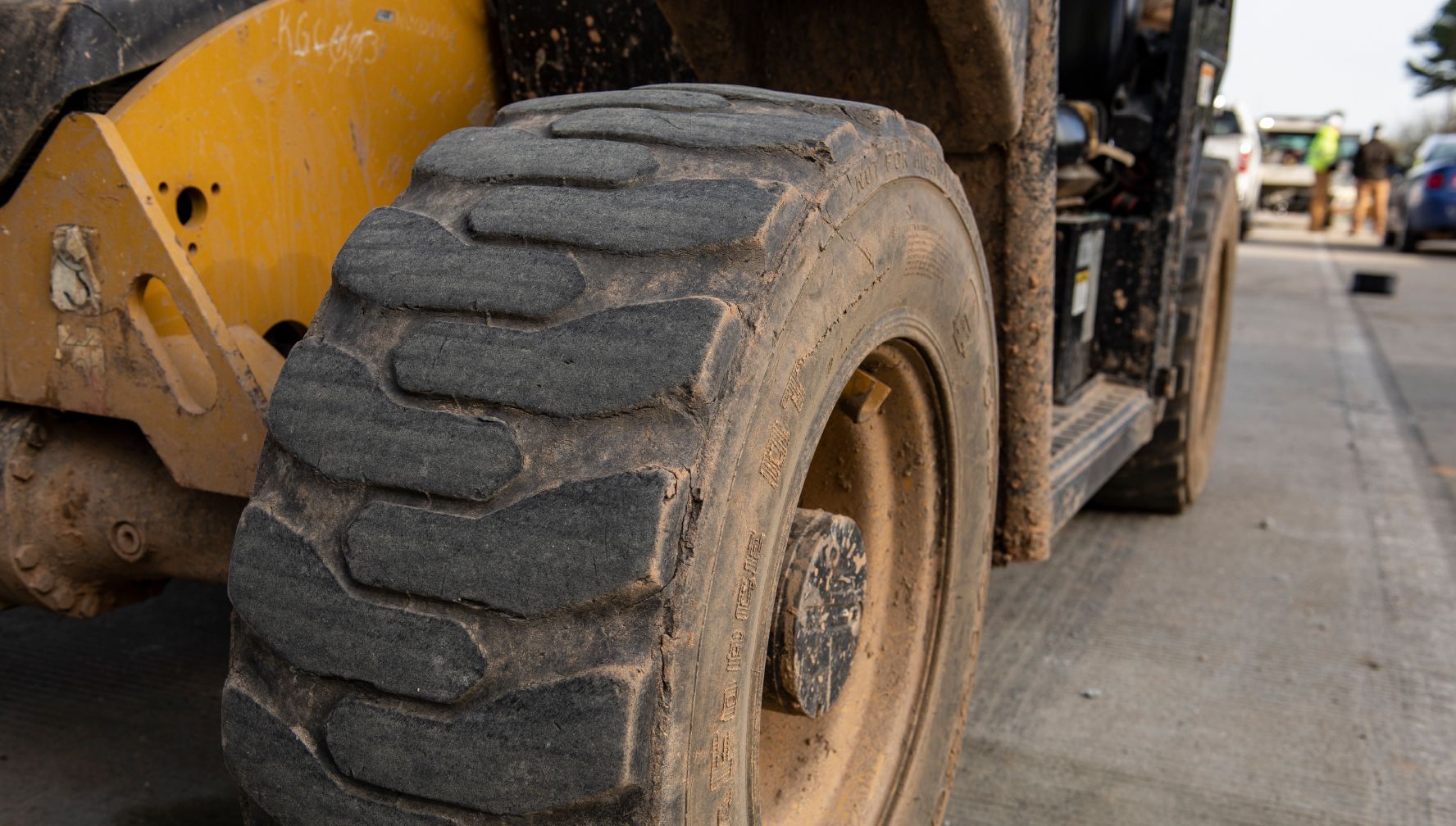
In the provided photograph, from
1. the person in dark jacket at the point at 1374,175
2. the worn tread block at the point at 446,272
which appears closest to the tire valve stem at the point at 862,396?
the worn tread block at the point at 446,272

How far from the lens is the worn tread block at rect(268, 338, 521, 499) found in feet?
3.93

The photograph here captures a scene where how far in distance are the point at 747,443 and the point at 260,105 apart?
3.21 feet

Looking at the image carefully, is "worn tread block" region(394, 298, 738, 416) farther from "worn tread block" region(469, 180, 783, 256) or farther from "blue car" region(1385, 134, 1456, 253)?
"blue car" region(1385, 134, 1456, 253)

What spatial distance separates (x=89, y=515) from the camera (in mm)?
1821

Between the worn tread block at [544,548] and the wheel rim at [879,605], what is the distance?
0.72m

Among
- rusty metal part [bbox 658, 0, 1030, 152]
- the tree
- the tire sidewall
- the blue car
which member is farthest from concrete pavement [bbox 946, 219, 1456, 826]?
the tree

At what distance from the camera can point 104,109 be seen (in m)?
1.67

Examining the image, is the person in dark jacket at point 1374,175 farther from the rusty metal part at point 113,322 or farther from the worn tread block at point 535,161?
the rusty metal part at point 113,322

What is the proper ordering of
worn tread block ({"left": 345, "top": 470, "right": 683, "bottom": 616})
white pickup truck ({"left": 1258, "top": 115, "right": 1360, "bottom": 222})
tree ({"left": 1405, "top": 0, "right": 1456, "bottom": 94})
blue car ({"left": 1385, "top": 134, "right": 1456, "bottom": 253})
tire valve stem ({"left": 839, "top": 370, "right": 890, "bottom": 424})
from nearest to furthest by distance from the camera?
worn tread block ({"left": 345, "top": 470, "right": 683, "bottom": 616}), tire valve stem ({"left": 839, "top": 370, "right": 890, "bottom": 424}), blue car ({"left": 1385, "top": 134, "right": 1456, "bottom": 253}), white pickup truck ({"left": 1258, "top": 115, "right": 1360, "bottom": 222}), tree ({"left": 1405, "top": 0, "right": 1456, "bottom": 94})

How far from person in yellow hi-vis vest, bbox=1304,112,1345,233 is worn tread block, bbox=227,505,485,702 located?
81.7 ft

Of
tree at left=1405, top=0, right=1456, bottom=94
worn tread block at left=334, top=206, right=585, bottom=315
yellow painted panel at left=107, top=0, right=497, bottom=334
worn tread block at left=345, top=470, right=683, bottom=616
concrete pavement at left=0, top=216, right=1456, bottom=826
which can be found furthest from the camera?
tree at left=1405, top=0, right=1456, bottom=94

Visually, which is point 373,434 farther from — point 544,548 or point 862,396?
point 862,396

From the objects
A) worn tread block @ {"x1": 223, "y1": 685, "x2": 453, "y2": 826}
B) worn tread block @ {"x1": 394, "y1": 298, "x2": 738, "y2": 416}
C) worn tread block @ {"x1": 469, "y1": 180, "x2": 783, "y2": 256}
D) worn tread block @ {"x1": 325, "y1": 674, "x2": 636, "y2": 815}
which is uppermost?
worn tread block @ {"x1": 469, "y1": 180, "x2": 783, "y2": 256}

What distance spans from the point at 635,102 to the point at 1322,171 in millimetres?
25150
